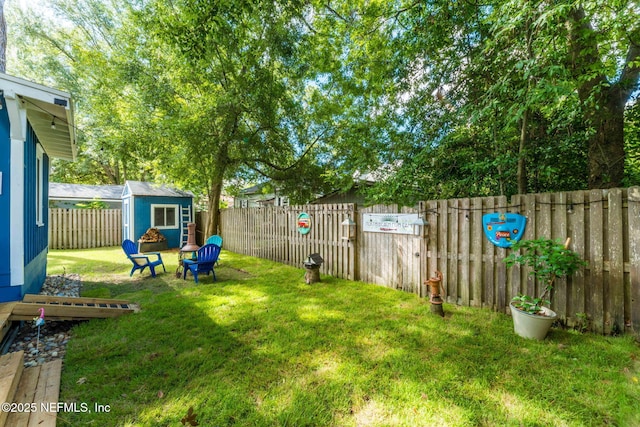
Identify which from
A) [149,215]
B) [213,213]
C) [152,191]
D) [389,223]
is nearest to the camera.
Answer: [389,223]

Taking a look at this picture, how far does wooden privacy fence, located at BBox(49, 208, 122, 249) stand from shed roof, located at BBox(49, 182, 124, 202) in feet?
10.0

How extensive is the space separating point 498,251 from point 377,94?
484 centimetres

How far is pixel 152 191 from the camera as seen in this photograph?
1134 cm

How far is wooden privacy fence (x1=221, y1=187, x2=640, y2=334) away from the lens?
113 inches

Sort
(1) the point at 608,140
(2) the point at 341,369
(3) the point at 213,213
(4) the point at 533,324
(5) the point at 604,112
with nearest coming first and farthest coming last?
(2) the point at 341,369, (4) the point at 533,324, (5) the point at 604,112, (1) the point at 608,140, (3) the point at 213,213

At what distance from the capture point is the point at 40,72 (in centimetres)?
1554

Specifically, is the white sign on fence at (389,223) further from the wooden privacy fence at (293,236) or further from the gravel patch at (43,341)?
the gravel patch at (43,341)

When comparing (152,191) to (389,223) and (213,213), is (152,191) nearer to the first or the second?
(213,213)

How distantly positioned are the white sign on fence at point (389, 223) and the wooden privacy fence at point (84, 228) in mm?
12418

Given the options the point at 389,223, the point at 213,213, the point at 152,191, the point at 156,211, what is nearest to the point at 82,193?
the point at 152,191

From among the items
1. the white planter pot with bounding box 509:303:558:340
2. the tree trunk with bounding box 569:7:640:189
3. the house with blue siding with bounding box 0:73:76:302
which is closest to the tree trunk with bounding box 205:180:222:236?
the house with blue siding with bounding box 0:73:76:302

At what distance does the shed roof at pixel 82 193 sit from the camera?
44.0ft

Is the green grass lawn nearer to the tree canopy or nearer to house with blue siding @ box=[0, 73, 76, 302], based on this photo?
house with blue siding @ box=[0, 73, 76, 302]

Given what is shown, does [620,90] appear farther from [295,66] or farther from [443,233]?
[295,66]
